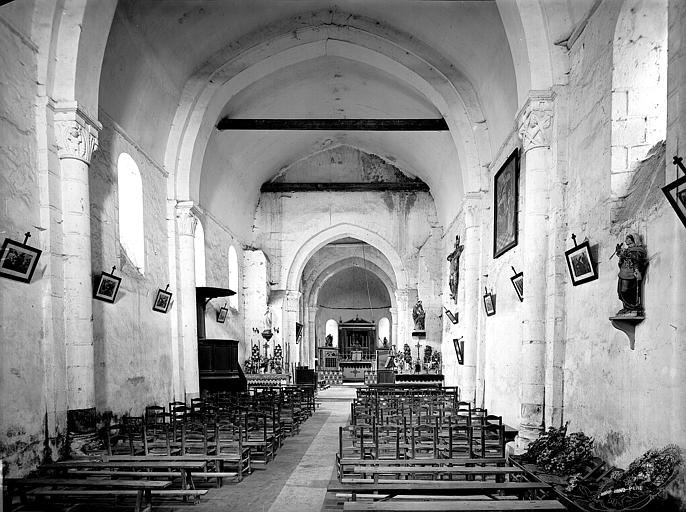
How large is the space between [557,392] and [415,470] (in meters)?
3.15

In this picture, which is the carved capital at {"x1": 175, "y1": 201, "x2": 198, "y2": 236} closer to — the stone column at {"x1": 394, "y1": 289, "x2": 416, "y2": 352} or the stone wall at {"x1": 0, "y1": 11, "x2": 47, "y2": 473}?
the stone wall at {"x1": 0, "y1": 11, "x2": 47, "y2": 473}

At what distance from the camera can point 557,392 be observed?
802 centimetres

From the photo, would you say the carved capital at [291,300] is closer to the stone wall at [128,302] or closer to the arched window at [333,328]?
the stone wall at [128,302]

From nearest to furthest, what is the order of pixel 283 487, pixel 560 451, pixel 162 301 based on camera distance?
pixel 560 451 → pixel 283 487 → pixel 162 301

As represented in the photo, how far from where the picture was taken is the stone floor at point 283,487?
647 centimetres

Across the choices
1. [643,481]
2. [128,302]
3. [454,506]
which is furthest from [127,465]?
[128,302]

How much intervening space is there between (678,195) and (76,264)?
7.49 meters

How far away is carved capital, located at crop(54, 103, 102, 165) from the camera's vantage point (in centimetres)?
820

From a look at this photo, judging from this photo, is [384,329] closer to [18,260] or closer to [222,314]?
[222,314]

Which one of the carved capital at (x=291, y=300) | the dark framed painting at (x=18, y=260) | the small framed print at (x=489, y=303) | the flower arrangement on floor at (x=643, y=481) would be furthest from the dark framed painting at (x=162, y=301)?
the carved capital at (x=291, y=300)

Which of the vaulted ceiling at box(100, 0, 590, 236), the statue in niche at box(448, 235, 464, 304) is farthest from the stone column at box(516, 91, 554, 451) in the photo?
the statue in niche at box(448, 235, 464, 304)

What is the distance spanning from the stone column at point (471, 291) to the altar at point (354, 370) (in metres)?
15.4

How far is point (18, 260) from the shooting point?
282 inches

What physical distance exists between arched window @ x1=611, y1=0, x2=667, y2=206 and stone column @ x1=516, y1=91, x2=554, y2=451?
1.89m
